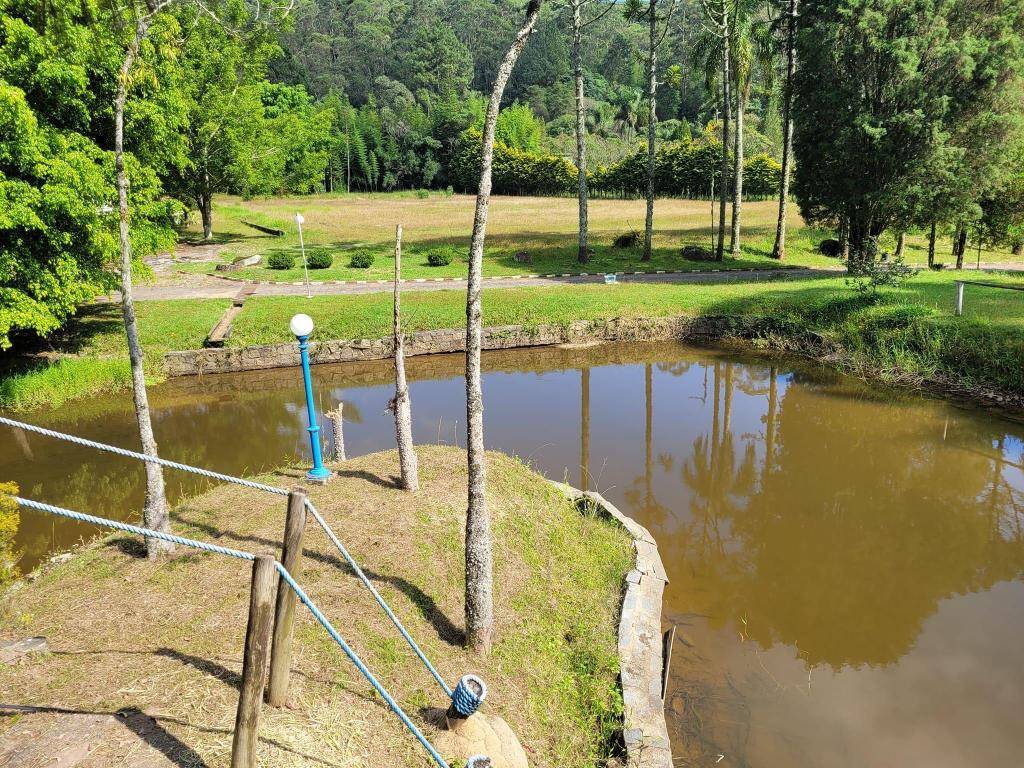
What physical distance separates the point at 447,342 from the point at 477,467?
13.8m

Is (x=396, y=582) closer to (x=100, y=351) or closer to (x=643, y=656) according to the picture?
(x=643, y=656)

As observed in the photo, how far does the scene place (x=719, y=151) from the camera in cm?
5478

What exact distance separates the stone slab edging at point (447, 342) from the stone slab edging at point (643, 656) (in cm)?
1121

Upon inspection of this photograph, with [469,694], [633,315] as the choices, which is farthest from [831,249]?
[469,694]

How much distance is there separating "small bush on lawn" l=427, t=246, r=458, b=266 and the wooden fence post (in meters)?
25.7

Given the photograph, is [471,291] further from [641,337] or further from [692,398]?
[641,337]

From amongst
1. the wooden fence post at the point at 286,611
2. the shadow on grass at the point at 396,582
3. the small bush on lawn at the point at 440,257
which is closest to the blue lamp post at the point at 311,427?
the shadow on grass at the point at 396,582

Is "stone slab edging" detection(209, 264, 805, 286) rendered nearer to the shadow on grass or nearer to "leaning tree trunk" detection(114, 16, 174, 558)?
"leaning tree trunk" detection(114, 16, 174, 558)

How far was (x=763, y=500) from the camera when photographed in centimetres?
1030

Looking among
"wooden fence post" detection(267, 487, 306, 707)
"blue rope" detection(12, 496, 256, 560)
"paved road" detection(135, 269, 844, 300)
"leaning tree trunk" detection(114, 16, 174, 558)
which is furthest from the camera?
"paved road" detection(135, 269, 844, 300)

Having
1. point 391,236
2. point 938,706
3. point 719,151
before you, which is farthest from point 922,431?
point 719,151

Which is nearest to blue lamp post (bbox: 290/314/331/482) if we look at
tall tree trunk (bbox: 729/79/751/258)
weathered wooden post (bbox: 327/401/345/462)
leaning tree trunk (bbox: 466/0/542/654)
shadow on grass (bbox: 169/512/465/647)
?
weathered wooden post (bbox: 327/401/345/462)

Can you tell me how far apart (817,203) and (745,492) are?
19545 millimetres

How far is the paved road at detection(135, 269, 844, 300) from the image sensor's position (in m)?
22.7
